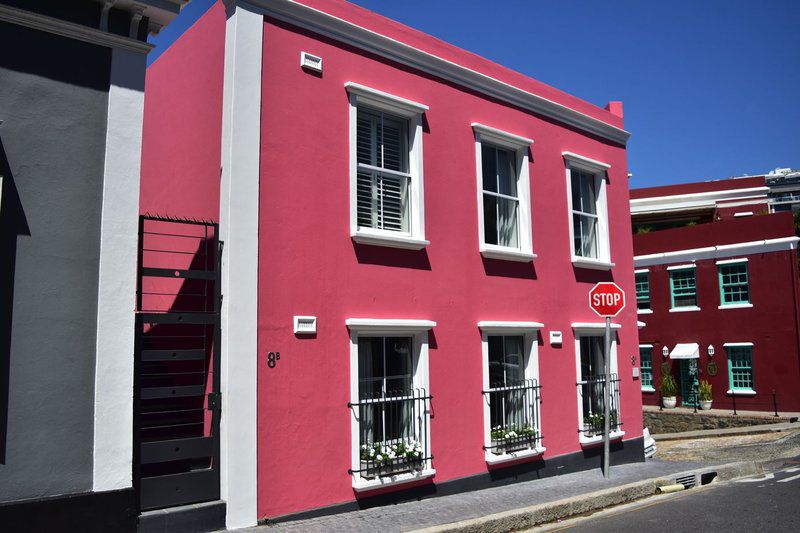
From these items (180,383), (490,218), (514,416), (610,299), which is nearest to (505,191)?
(490,218)

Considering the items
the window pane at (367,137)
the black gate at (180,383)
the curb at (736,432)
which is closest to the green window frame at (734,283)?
the curb at (736,432)

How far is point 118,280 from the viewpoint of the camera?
255 inches

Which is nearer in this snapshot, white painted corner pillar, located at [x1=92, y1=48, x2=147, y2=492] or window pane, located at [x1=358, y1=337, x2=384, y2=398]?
white painted corner pillar, located at [x1=92, y1=48, x2=147, y2=492]

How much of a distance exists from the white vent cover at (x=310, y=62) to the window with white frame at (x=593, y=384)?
6.62m

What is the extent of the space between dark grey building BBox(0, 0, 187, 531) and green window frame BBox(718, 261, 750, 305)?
73.2ft

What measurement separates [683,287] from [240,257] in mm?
21738

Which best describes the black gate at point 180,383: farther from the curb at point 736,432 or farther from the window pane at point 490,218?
the curb at point 736,432

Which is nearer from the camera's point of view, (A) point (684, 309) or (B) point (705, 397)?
(B) point (705, 397)

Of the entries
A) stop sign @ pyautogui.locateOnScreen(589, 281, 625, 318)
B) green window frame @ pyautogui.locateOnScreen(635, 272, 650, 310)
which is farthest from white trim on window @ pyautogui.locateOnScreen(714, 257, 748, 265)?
stop sign @ pyautogui.locateOnScreen(589, 281, 625, 318)

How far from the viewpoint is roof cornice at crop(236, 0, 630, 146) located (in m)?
8.38

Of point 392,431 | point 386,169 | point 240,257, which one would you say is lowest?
point 392,431

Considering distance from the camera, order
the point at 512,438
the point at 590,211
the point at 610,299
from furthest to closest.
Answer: the point at 590,211 < the point at 610,299 < the point at 512,438

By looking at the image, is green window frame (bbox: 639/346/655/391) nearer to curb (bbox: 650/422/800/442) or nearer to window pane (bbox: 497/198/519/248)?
curb (bbox: 650/422/800/442)

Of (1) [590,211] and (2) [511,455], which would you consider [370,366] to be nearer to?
(2) [511,455]
